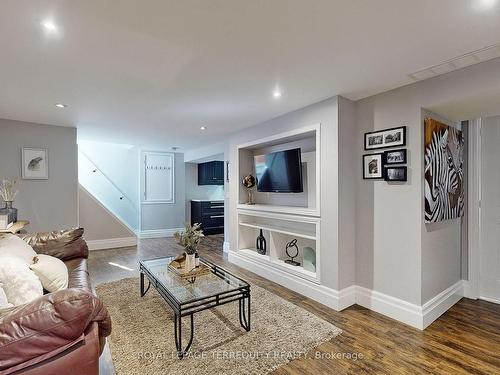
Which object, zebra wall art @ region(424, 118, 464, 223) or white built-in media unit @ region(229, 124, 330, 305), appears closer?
zebra wall art @ region(424, 118, 464, 223)

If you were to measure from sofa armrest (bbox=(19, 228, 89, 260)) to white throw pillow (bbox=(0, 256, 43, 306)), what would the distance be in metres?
1.29

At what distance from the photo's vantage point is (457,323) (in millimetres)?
2578

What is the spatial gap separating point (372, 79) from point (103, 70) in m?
2.39

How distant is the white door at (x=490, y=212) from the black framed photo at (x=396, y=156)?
4.24ft

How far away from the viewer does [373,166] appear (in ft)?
9.47

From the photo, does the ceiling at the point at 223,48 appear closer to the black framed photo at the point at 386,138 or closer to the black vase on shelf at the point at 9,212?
the black framed photo at the point at 386,138

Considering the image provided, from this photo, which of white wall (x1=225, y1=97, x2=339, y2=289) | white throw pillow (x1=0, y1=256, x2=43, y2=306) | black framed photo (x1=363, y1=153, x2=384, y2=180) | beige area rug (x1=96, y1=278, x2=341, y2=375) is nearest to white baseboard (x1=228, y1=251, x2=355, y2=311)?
white wall (x1=225, y1=97, x2=339, y2=289)

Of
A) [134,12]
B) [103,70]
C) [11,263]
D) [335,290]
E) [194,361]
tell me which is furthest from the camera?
[335,290]

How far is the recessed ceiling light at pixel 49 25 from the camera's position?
166 cm

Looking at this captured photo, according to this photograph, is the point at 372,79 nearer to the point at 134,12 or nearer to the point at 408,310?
the point at 134,12

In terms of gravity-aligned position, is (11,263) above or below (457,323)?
above

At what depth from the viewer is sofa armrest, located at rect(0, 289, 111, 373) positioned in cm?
101

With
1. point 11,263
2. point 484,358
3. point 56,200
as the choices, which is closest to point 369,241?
point 484,358

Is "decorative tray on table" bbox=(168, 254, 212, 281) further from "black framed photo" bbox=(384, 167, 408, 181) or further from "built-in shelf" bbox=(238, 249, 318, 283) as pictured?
"black framed photo" bbox=(384, 167, 408, 181)
